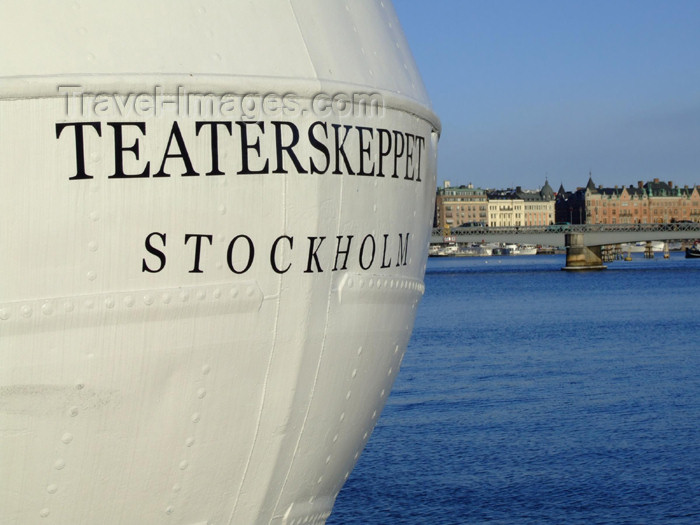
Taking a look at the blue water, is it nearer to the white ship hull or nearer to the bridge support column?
the white ship hull

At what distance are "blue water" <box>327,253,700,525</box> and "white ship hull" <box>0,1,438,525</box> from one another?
11.5m

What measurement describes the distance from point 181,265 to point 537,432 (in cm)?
1845

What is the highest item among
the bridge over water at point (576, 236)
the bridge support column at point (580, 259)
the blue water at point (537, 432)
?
the bridge over water at point (576, 236)

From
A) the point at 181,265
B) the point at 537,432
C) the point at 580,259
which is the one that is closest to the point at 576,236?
the point at 580,259

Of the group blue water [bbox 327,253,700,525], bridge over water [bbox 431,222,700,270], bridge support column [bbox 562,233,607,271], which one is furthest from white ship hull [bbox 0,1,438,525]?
bridge support column [bbox 562,233,607,271]

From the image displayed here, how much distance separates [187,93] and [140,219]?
474mm

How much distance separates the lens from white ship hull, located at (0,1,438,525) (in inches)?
147

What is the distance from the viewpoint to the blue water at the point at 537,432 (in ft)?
53.7

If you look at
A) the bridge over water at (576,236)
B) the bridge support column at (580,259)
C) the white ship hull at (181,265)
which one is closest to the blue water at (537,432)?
the white ship hull at (181,265)

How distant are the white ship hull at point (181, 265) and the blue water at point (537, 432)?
1150 centimetres

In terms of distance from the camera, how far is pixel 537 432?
2159cm

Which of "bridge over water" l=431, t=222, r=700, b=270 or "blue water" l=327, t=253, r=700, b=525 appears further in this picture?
"bridge over water" l=431, t=222, r=700, b=270

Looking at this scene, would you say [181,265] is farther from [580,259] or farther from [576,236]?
[580,259]

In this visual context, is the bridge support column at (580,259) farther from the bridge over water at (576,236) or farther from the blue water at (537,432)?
the blue water at (537,432)
